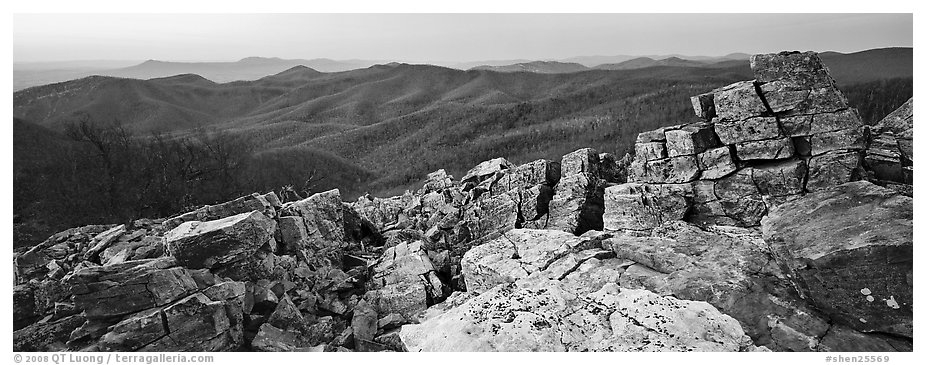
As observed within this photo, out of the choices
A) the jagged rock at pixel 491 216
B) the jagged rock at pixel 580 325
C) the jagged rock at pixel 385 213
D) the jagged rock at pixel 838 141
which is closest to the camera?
the jagged rock at pixel 580 325

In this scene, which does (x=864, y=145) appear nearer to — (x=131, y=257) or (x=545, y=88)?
(x=131, y=257)

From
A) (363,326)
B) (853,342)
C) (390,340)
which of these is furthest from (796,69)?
(363,326)

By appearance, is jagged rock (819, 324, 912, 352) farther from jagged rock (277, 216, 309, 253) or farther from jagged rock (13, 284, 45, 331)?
jagged rock (13, 284, 45, 331)

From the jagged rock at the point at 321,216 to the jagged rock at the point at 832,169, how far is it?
15.7 m

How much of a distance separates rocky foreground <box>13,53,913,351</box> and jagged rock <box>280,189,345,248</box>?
7 centimetres

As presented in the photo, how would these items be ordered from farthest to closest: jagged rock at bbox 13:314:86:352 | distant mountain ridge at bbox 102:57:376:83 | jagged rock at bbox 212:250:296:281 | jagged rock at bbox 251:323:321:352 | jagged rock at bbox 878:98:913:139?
distant mountain ridge at bbox 102:57:376:83 → jagged rock at bbox 878:98:913:139 → jagged rock at bbox 212:250:296:281 → jagged rock at bbox 251:323:321:352 → jagged rock at bbox 13:314:86:352

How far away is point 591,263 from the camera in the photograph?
479 inches

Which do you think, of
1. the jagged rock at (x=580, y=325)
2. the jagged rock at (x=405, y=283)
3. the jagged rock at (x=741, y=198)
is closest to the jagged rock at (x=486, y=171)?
the jagged rock at (x=405, y=283)

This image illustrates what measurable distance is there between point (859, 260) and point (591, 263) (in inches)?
211

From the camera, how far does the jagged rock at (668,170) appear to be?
15438 millimetres

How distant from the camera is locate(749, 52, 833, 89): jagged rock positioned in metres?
14.8

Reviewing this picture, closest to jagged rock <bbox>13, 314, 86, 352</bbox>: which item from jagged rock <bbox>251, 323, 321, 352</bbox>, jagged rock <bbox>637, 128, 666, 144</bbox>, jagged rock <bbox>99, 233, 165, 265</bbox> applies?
jagged rock <bbox>99, 233, 165, 265</bbox>

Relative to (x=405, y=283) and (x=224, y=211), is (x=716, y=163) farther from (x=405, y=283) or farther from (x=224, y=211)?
(x=224, y=211)

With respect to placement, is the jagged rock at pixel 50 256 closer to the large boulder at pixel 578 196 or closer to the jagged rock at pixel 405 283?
the jagged rock at pixel 405 283
